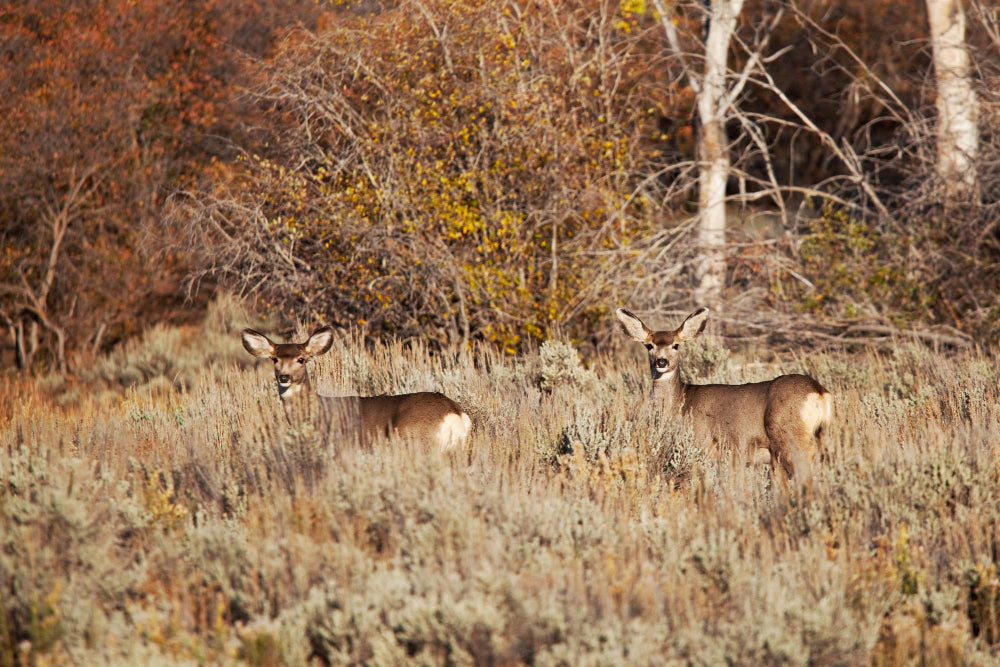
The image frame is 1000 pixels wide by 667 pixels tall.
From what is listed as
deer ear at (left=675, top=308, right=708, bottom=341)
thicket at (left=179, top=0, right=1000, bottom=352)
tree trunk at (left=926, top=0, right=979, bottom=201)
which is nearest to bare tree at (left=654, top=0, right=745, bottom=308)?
thicket at (left=179, top=0, right=1000, bottom=352)

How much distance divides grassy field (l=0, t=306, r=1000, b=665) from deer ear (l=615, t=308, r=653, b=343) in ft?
3.49

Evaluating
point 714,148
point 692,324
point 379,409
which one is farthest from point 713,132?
point 379,409

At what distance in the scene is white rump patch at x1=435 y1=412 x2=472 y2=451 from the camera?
6758mm

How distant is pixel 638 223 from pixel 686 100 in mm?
8354

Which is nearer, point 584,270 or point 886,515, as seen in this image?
point 886,515

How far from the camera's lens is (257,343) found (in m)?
7.62

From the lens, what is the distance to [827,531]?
5.05 metres

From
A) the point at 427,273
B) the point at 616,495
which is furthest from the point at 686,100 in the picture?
the point at 616,495

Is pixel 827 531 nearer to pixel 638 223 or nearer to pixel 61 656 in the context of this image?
pixel 61 656

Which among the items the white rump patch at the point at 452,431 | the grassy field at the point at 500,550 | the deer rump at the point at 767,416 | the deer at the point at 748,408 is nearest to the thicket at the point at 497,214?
the deer at the point at 748,408

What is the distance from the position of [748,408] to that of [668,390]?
67 centimetres

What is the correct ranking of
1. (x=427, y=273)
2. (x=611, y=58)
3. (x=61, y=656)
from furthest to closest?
1. (x=611, y=58)
2. (x=427, y=273)
3. (x=61, y=656)

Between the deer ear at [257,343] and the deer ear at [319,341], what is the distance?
256 mm

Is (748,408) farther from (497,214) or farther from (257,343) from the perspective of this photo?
(497,214)
